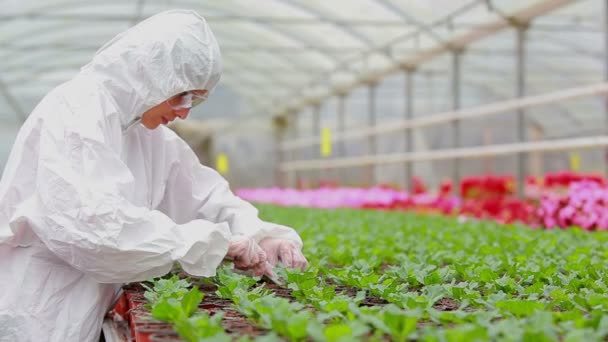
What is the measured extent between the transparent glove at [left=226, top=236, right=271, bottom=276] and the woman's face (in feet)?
1.51

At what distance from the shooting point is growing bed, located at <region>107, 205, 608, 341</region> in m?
1.35

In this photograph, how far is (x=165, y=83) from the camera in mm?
2252

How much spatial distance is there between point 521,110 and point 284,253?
617cm

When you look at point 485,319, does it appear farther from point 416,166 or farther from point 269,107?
point 269,107

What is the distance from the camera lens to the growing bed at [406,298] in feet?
4.42

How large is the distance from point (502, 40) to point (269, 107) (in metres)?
9.50

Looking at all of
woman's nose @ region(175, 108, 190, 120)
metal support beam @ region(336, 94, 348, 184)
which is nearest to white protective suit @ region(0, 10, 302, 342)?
woman's nose @ region(175, 108, 190, 120)

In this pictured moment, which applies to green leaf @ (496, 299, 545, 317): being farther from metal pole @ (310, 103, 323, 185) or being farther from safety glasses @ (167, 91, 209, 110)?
metal pole @ (310, 103, 323, 185)

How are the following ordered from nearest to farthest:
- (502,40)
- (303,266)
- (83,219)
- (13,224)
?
(83,219)
(13,224)
(303,266)
(502,40)

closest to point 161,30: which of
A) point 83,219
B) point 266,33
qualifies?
point 83,219

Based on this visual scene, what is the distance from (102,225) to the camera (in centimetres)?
194

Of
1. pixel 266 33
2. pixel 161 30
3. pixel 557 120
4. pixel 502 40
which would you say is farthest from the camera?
pixel 557 120

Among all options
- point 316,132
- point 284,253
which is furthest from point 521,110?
point 316,132

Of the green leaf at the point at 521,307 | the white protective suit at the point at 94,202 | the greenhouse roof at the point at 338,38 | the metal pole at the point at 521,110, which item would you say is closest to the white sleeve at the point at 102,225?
the white protective suit at the point at 94,202
